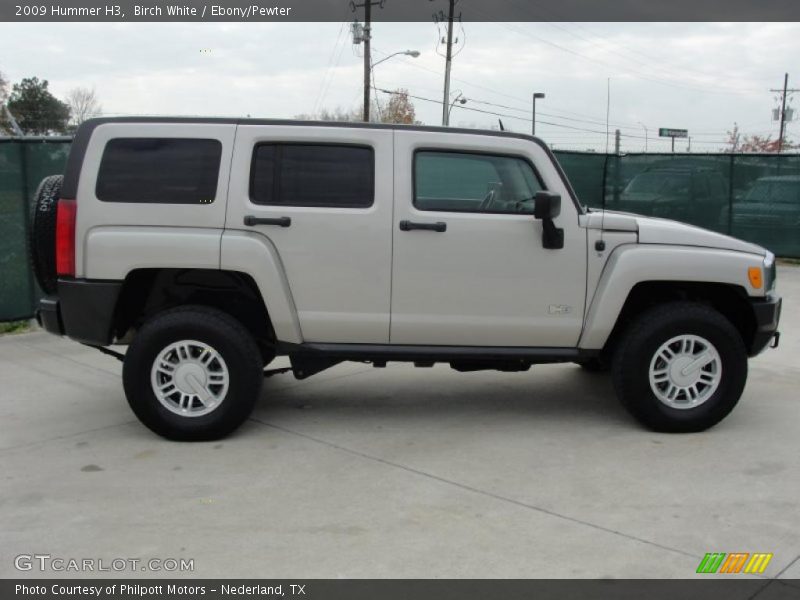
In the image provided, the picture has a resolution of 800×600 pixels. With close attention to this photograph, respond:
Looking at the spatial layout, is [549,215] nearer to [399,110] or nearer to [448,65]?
[448,65]

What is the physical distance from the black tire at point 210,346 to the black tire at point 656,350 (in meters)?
2.39

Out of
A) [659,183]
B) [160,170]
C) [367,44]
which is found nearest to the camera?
[160,170]

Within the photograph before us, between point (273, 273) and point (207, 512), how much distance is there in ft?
5.24

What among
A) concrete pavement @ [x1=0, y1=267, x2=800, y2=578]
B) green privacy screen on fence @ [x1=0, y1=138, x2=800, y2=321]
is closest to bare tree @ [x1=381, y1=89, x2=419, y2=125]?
green privacy screen on fence @ [x1=0, y1=138, x2=800, y2=321]

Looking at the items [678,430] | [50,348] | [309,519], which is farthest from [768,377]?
[50,348]

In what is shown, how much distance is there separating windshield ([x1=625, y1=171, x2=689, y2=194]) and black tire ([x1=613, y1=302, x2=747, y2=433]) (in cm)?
929

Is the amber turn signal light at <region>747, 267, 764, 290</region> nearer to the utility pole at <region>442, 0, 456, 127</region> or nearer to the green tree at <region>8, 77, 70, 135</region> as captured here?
the utility pole at <region>442, 0, 456, 127</region>

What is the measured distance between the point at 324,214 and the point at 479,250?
1.00 metres

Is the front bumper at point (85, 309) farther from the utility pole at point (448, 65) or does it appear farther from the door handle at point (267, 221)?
the utility pole at point (448, 65)

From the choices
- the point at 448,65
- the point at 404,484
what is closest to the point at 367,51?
the point at 448,65

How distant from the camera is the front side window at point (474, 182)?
5352mm

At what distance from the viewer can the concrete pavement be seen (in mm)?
3730

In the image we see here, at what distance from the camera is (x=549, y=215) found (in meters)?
5.16

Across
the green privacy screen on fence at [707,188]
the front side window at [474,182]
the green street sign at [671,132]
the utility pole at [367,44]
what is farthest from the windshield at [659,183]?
the green street sign at [671,132]
